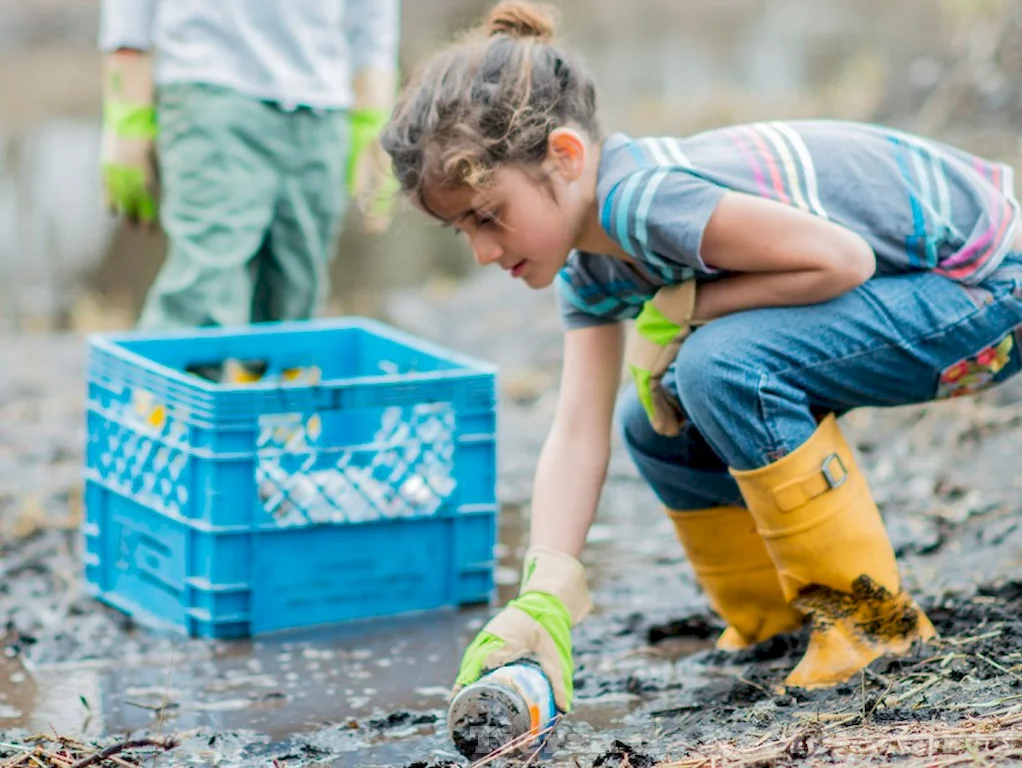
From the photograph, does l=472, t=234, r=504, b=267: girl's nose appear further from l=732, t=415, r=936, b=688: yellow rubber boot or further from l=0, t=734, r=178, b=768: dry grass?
l=0, t=734, r=178, b=768: dry grass

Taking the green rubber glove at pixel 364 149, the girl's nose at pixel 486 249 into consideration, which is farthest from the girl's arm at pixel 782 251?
the green rubber glove at pixel 364 149

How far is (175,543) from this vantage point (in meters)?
3.20

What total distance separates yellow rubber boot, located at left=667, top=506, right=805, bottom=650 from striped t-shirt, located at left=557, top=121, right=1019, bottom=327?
45 cm

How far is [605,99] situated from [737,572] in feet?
5.20

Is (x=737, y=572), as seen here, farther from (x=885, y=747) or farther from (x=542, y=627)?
(x=885, y=747)

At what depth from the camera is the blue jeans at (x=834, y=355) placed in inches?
101

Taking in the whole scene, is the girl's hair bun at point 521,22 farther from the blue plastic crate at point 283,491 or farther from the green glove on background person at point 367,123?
the green glove on background person at point 367,123

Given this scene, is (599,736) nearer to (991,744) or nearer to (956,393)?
(991,744)

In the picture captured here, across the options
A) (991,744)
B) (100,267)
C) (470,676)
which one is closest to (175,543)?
(470,676)

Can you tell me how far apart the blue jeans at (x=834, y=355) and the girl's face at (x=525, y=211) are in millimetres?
293

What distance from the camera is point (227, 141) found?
3.74 m

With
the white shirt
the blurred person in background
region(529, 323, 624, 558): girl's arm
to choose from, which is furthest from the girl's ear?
the white shirt

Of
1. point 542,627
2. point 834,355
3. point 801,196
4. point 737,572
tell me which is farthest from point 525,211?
point 737,572

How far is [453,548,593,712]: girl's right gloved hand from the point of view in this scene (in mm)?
2488
